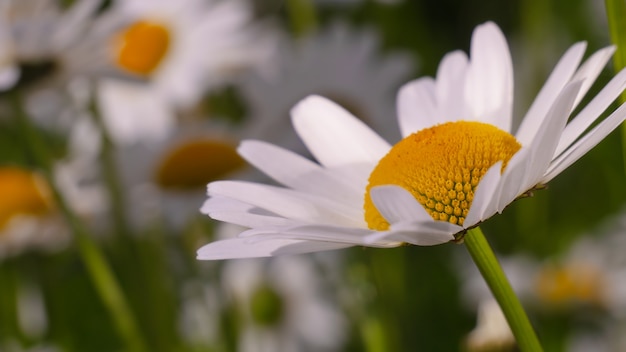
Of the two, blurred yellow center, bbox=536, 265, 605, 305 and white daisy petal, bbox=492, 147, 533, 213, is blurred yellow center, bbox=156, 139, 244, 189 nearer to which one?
blurred yellow center, bbox=536, 265, 605, 305

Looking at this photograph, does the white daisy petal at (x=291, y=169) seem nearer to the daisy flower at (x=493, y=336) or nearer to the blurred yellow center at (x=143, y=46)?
the daisy flower at (x=493, y=336)

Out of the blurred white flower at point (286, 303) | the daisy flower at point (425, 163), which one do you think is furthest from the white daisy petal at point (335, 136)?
the blurred white flower at point (286, 303)

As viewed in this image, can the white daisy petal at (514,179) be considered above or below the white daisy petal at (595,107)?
below

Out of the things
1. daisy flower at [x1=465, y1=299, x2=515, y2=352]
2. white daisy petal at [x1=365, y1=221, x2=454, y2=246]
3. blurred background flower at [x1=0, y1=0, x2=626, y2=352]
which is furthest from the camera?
blurred background flower at [x1=0, y1=0, x2=626, y2=352]

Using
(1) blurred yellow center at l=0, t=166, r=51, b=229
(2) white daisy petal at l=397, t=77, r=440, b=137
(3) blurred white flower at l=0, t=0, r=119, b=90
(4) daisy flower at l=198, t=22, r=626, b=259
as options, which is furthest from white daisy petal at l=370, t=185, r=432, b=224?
(1) blurred yellow center at l=0, t=166, r=51, b=229

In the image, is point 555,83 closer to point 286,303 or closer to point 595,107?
point 595,107

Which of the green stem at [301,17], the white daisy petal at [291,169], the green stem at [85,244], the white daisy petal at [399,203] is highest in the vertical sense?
the green stem at [301,17]

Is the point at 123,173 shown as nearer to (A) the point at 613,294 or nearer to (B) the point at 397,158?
(A) the point at 613,294
